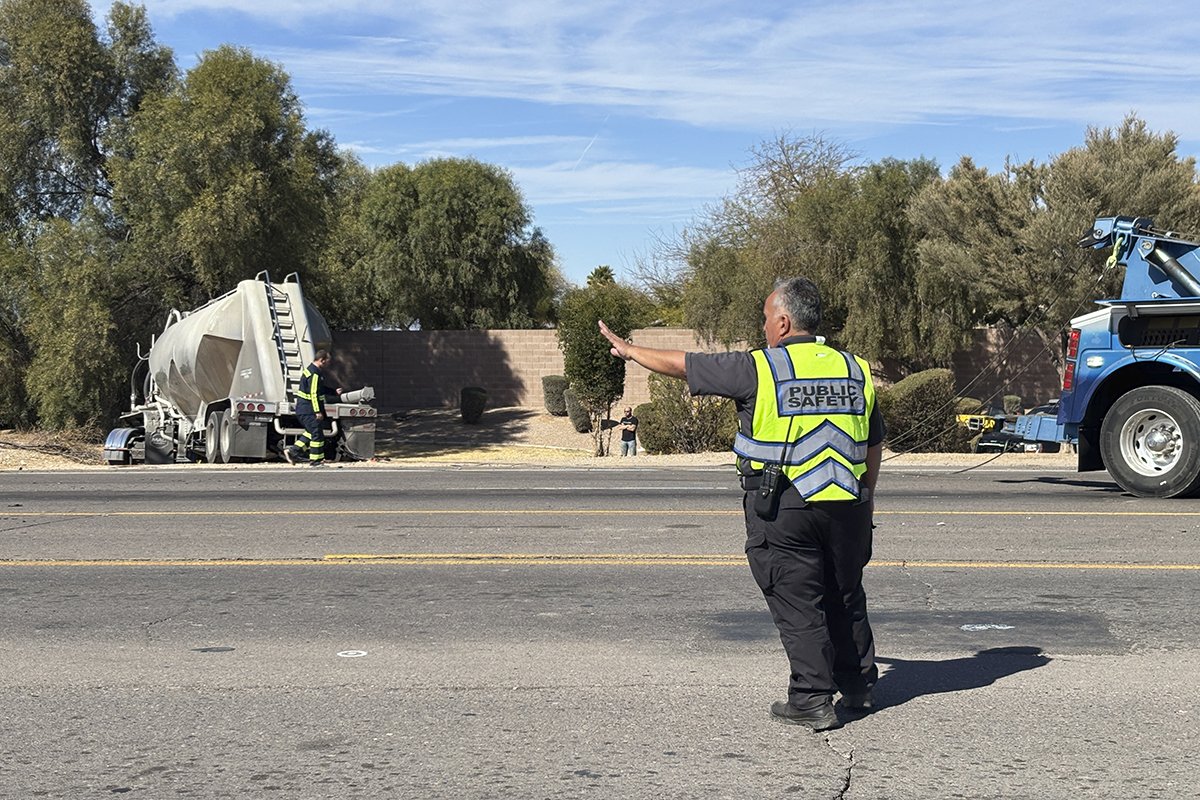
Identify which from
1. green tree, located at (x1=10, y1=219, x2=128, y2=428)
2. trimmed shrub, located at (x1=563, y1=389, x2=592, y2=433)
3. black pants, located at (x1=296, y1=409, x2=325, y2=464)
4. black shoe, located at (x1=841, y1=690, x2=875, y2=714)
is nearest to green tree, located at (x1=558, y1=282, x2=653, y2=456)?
trimmed shrub, located at (x1=563, y1=389, x2=592, y2=433)

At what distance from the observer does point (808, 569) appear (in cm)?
516

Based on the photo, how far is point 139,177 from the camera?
30.1 m

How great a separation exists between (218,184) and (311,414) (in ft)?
37.2

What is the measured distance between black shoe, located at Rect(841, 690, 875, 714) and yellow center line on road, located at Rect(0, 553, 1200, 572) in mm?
3678

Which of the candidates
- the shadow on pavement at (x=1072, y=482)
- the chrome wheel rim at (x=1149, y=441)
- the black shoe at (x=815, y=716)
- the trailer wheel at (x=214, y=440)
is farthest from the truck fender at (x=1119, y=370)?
the trailer wheel at (x=214, y=440)

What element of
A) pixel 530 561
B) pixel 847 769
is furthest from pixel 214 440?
pixel 847 769

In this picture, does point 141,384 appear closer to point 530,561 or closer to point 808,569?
point 530,561

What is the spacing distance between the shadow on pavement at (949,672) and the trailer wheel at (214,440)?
18.0 meters

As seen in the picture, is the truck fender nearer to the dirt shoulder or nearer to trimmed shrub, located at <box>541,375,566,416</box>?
the dirt shoulder

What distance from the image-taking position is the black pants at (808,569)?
5160 mm

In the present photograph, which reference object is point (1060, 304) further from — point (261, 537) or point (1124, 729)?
point (1124, 729)

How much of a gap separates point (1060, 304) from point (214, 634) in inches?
1016

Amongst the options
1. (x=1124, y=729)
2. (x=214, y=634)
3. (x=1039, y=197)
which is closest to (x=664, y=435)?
(x=1039, y=197)

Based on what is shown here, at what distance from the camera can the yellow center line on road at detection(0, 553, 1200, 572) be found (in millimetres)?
9062
